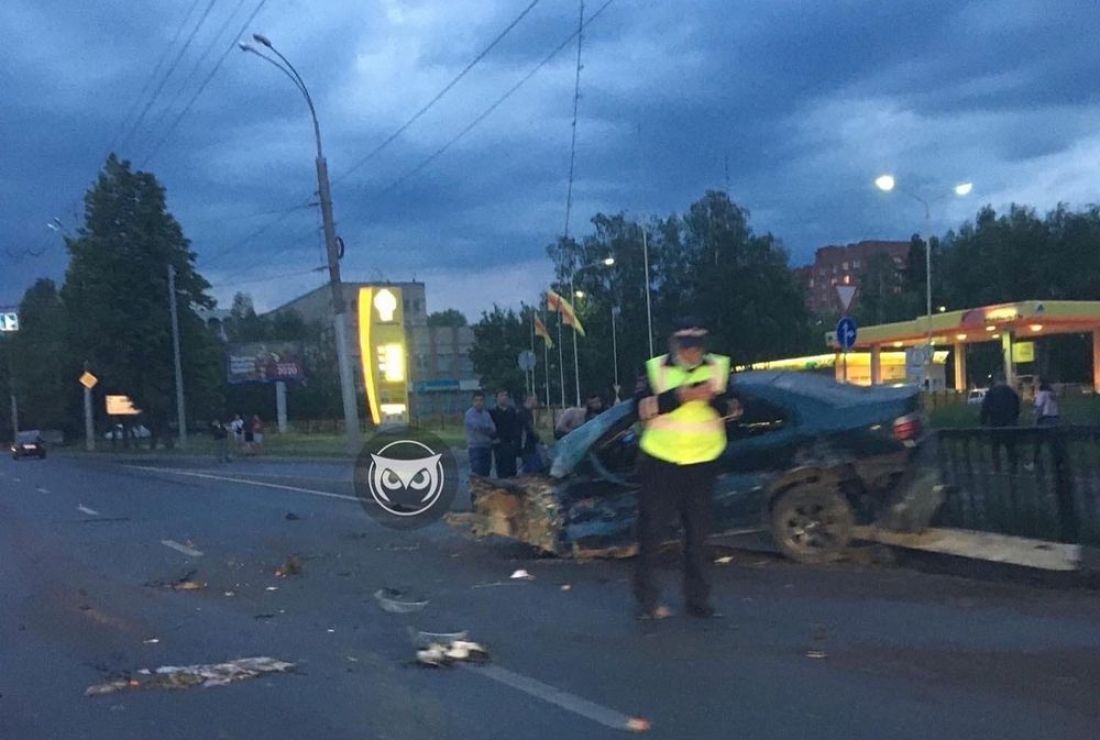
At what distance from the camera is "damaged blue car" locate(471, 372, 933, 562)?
9.81 metres

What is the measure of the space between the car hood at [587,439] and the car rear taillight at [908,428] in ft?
6.93

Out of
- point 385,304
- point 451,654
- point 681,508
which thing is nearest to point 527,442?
point 681,508

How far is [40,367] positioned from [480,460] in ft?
255

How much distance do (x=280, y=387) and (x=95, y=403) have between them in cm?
1256

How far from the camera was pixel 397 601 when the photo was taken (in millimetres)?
9383

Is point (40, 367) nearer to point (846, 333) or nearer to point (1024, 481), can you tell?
point (846, 333)

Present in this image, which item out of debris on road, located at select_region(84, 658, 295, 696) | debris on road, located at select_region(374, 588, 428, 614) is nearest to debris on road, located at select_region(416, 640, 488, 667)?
debris on road, located at select_region(84, 658, 295, 696)

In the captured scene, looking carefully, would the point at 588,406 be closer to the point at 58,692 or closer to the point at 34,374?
the point at 58,692

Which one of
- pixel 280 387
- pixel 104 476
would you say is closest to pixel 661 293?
pixel 280 387

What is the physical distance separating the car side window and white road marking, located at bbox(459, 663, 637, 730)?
3820 mm

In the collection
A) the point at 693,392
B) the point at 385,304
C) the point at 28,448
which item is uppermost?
the point at 385,304

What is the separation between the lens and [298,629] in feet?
27.5

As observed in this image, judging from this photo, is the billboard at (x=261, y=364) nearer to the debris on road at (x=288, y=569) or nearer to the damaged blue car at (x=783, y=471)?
the debris on road at (x=288, y=569)

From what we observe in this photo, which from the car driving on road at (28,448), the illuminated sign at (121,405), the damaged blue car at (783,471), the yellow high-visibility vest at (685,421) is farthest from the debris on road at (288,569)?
Result: the illuminated sign at (121,405)
